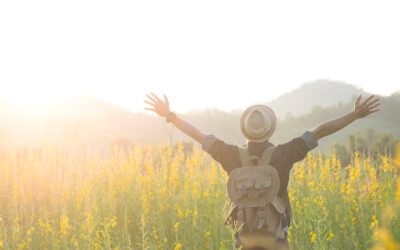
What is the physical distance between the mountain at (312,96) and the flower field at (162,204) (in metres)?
116

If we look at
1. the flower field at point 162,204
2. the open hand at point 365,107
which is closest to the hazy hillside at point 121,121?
the flower field at point 162,204

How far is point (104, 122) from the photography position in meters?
61.7

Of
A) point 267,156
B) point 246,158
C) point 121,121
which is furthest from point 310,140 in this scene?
point 121,121

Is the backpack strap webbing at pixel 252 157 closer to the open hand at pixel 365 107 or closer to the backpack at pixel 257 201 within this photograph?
the backpack at pixel 257 201

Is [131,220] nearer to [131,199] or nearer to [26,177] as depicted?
[131,199]

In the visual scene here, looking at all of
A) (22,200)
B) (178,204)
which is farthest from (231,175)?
(22,200)

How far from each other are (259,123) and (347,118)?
743mm

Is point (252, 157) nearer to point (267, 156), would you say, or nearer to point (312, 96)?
point (267, 156)

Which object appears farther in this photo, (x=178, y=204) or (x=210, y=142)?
(x=178, y=204)

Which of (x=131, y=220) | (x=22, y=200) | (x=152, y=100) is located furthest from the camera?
(x=22, y=200)

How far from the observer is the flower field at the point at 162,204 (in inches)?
270

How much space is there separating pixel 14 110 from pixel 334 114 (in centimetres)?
3322

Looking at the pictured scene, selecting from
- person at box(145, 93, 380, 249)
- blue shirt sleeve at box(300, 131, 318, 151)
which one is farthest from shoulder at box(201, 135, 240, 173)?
blue shirt sleeve at box(300, 131, 318, 151)

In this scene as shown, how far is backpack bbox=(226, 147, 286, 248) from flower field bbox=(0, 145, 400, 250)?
2346 millimetres
